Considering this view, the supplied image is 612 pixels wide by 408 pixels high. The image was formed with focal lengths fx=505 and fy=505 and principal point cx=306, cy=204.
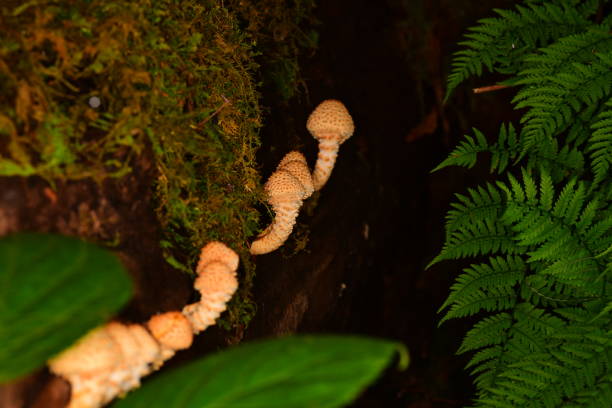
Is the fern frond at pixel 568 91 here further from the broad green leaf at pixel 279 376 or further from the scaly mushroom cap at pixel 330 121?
the broad green leaf at pixel 279 376

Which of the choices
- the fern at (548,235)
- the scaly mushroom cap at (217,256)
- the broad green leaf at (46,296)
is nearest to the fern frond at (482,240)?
the fern at (548,235)

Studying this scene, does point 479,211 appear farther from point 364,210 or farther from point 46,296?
point 46,296

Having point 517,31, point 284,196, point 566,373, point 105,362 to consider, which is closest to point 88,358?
point 105,362

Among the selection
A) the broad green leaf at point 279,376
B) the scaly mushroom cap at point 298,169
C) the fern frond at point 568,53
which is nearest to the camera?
the broad green leaf at point 279,376

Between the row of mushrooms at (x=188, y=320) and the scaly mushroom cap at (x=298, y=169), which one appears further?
the scaly mushroom cap at (x=298, y=169)

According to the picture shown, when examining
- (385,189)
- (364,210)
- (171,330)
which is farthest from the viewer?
(385,189)

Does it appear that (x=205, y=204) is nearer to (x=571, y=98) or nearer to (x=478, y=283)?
(x=478, y=283)

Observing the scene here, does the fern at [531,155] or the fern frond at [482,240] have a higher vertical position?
the fern at [531,155]
